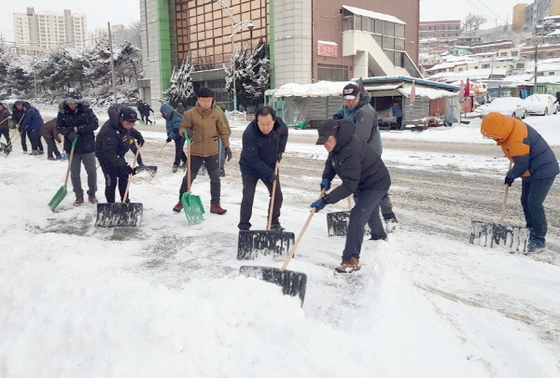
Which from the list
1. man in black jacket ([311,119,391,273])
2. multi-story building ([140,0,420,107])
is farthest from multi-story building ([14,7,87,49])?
man in black jacket ([311,119,391,273])

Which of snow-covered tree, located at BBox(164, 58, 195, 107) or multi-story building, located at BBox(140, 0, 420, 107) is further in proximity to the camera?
snow-covered tree, located at BBox(164, 58, 195, 107)

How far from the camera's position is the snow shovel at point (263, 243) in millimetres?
4578

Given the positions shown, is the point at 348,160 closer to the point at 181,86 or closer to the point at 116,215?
the point at 116,215

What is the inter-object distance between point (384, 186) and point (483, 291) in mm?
1235

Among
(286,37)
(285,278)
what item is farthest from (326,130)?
(286,37)

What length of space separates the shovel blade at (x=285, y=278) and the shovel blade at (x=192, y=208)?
2.52 meters

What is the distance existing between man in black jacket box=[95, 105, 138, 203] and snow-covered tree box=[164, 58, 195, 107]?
A: 30.1 m

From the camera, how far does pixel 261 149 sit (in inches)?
195

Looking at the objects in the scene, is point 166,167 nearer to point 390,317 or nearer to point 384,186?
point 384,186

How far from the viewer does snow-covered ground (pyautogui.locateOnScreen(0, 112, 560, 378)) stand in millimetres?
Answer: 2549

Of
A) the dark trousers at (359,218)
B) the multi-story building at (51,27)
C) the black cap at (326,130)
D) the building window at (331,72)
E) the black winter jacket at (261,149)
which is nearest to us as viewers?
the black cap at (326,130)

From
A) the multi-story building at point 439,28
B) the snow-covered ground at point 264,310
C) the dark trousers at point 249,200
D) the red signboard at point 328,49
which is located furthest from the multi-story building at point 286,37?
the multi-story building at point 439,28

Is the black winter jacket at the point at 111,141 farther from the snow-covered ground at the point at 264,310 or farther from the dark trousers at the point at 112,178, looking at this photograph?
the snow-covered ground at the point at 264,310

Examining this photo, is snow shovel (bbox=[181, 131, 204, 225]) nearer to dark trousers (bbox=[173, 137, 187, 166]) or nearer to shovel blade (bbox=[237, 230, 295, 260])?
shovel blade (bbox=[237, 230, 295, 260])
